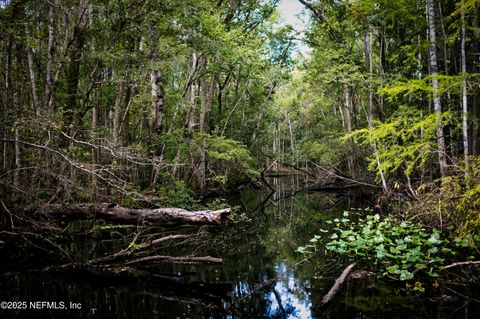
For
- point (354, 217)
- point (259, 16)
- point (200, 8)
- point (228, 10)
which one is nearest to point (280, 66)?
point (259, 16)

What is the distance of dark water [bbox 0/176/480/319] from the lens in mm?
4332

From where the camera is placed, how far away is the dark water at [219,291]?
4.33 m

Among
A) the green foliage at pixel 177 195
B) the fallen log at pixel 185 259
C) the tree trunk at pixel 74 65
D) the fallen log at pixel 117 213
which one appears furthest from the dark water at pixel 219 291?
the tree trunk at pixel 74 65

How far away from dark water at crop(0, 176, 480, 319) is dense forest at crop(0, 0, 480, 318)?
688mm

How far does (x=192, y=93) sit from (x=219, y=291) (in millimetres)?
12584

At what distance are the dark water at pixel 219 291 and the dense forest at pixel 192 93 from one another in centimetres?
69

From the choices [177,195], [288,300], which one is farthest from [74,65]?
[288,300]

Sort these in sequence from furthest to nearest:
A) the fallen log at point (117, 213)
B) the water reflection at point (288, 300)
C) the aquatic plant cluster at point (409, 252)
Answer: the fallen log at point (117, 213) < the aquatic plant cluster at point (409, 252) < the water reflection at point (288, 300)

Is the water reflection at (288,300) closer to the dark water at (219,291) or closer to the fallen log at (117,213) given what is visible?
the dark water at (219,291)

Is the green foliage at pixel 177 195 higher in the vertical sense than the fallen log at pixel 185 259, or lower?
higher

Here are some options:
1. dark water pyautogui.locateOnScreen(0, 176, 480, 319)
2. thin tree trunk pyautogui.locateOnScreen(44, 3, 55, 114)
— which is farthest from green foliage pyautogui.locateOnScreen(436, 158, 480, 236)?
thin tree trunk pyautogui.locateOnScreen(44, 3, 55, 114)

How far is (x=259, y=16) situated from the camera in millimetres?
17594

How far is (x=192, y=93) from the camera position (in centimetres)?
1606

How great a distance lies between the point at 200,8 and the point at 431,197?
8.78m
